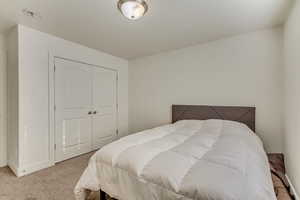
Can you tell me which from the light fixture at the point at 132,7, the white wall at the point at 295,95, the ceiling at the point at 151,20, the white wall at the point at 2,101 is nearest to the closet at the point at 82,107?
the ceiling at the point at 151,20

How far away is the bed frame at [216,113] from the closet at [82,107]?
1.50 meters

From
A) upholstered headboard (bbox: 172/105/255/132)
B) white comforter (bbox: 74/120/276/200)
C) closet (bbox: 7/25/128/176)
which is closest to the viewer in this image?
white comforter (bbox: 74/120/276/200)

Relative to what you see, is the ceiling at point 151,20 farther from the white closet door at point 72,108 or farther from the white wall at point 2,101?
the white closet door at point 72,108

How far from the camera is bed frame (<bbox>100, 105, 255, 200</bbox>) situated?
272 cm

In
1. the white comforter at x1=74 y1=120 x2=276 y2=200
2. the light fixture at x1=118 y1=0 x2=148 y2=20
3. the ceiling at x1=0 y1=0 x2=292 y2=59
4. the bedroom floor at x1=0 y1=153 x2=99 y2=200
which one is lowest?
the bedroom floor at x1=0 y1=153 x2=99 y2=200

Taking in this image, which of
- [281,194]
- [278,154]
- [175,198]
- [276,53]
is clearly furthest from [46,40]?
[278,154]

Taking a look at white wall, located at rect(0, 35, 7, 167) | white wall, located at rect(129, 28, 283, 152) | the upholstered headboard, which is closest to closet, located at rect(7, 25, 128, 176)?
white wall, located at rect(0, 35, 7, 167)

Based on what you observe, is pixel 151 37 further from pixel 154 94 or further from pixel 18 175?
pixel 18 175

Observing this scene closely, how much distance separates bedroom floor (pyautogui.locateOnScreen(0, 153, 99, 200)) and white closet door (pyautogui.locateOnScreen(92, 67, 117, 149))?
0.94m

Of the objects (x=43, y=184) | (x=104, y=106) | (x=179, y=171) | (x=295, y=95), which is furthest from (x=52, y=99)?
(x=295, y=95)

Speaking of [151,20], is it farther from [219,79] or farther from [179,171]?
[179,171]

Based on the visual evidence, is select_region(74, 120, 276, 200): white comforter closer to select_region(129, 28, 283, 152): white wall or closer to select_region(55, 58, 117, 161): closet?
select_region(129, 28, 283, 152): white wall

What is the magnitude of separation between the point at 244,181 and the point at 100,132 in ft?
10.2

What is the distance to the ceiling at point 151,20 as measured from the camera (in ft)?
6.32
